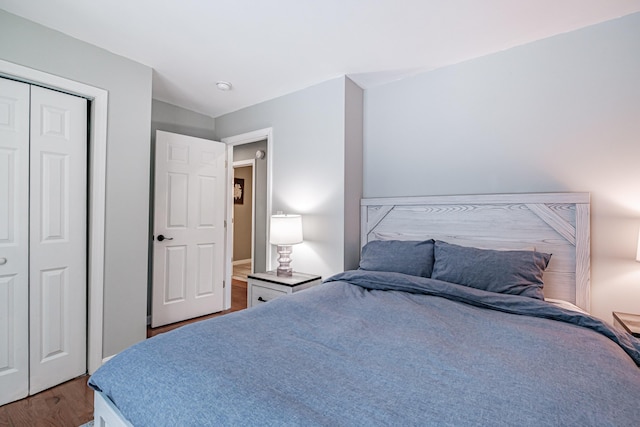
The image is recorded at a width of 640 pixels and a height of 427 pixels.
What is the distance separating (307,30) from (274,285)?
76.3 inches

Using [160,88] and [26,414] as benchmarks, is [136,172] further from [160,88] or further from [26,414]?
[26,414]

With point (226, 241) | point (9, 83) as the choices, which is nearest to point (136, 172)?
point (9, 83)

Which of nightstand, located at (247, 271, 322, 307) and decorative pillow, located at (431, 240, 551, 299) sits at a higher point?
decorative pillow, located at (431, 240, 551, 299)

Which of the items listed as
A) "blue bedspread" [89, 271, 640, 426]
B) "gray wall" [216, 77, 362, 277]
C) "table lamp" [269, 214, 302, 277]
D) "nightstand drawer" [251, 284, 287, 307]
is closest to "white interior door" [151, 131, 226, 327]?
"gray wall" [216, 77, 362, 277]

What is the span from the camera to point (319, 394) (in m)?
0.84

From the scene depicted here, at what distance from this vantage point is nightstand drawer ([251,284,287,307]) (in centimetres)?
259

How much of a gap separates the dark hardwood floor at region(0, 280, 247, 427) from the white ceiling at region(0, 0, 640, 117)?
7.95 feet

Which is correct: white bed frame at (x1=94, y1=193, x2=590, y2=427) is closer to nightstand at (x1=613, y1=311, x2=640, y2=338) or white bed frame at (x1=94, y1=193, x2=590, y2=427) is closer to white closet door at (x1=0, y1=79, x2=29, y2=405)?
nightstand at (x1=613, y1=311, x2=640, y2=338)

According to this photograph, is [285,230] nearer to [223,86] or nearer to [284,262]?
[284,262]

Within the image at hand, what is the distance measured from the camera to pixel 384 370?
966mm

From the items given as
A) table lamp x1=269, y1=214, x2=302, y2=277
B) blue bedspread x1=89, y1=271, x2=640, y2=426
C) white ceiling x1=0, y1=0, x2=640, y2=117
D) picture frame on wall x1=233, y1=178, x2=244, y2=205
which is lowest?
blue bedspread x1=89, y1=271, x2=640, y2=426

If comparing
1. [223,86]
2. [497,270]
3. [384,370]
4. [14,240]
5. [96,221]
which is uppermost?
[223,86]

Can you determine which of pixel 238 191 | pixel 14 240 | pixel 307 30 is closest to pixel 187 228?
pixel 14 240

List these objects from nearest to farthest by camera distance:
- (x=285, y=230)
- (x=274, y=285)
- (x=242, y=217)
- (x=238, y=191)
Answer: (x=274, y=285), (x=285, y=230), (x=238, y=191), (x=242, y=217)
